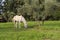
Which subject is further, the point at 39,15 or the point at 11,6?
the point at 11,6

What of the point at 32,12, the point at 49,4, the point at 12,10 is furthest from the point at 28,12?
the point at 12,10

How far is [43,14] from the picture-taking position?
70.2 ft

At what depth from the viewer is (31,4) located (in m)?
21.7

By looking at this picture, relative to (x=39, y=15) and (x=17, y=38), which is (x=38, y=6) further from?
(x=17, y=38)

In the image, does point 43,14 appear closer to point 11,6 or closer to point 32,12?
point 32,12

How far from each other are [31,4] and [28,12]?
0.73 metres

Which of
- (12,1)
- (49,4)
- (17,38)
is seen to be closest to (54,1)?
(49,4)

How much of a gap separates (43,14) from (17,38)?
779 centimetres

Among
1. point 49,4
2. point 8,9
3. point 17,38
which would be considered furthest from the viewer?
point 8,9

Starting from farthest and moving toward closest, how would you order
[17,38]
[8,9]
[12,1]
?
[8,9]
[12,1]
[17,38]

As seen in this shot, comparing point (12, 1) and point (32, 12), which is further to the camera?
point (12, 1)

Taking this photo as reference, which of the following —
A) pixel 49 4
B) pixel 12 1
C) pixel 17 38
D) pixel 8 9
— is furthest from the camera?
pixel 8 9

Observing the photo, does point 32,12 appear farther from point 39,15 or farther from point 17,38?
point 17,38

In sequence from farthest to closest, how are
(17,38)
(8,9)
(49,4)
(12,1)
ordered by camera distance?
(8,9) → (12,1) → (49,4) → (17,38)
